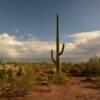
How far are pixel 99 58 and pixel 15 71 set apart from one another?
1302cm

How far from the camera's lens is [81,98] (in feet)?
43.9

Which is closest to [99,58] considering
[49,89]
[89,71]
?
[89,71]

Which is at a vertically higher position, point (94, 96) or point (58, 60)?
point (58, 60)

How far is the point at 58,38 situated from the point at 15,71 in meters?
4.78

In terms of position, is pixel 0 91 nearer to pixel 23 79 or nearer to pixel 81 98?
pixel 23 79

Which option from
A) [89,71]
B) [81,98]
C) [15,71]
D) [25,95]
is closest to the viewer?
[81,98]

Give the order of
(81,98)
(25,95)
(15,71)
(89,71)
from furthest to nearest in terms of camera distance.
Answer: (89,71), (15,71), (25,95), (81,98)

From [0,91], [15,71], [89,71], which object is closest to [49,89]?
[0,91]

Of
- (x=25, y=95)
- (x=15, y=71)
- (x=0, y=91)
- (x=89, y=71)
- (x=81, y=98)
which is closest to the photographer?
(x=81, y=98)

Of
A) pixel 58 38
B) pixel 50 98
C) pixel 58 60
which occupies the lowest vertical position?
pixel 50 98

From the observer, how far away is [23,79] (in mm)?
16094

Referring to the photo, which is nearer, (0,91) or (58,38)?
(0,91)

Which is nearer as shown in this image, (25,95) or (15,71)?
(25,95)

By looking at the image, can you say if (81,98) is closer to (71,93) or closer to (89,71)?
(71,93)
